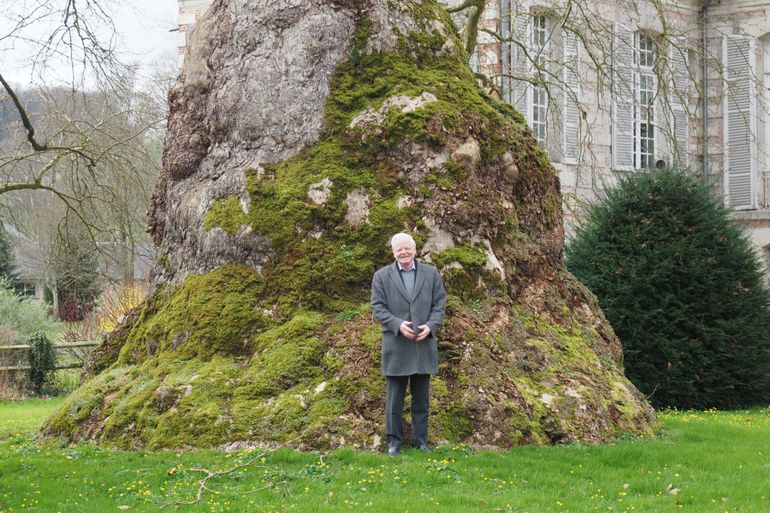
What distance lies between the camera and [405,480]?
7566mm

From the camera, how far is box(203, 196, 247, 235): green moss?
1047 centimetres

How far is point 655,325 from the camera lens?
49.2 feet

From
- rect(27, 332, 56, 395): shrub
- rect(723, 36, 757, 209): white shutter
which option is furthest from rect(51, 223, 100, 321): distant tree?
rect(723, 36, 757, 209): white shutter

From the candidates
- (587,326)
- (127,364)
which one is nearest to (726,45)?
(587,326)

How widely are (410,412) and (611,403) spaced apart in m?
2.24

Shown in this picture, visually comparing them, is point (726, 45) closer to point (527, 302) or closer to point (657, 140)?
point (657, 140)

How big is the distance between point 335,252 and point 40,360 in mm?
12575

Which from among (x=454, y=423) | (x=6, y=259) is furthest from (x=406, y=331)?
(x=6, y=259)

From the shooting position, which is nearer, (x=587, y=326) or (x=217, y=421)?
(x=217, y=421)

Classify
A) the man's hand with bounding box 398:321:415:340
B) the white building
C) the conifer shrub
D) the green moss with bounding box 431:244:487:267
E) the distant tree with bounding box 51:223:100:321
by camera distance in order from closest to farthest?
the man's hand with bounding box 398:321:415:340
the green moss with bounding box 431:244:487:267
the conifer shrub
the white building
the distant tree with bounding box 51:223:100:321

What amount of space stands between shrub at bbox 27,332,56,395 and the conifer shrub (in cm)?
1116

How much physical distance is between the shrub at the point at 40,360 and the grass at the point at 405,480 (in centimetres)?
1162

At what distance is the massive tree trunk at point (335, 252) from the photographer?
923cm

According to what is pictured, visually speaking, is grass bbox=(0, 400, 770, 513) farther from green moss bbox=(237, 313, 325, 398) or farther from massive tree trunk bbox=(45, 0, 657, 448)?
green moss bbox=(237, 313, 325, 398)
